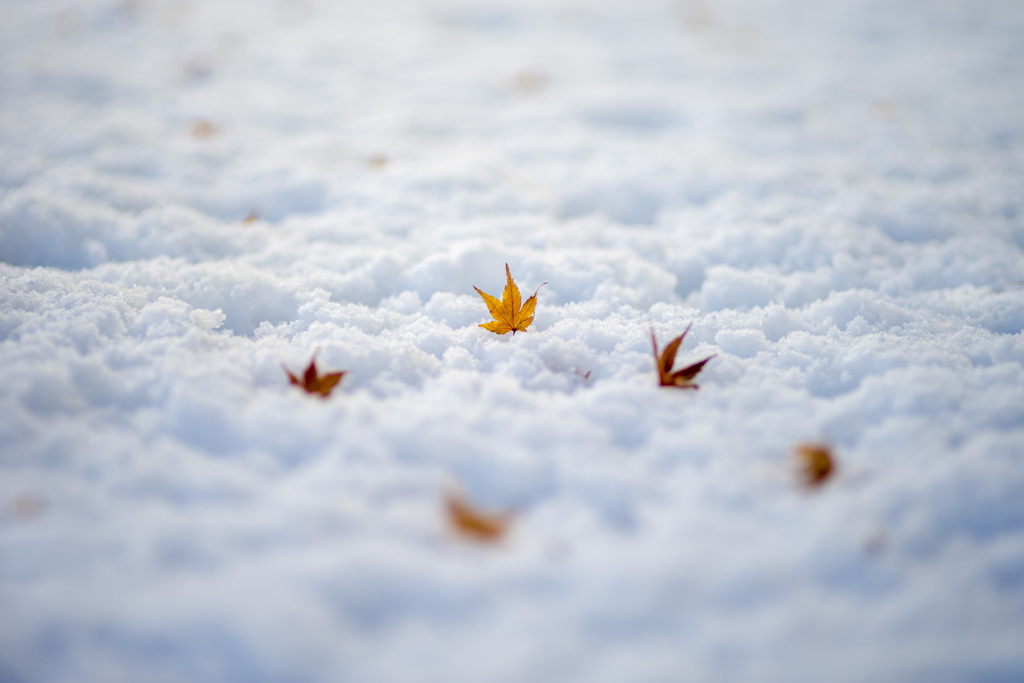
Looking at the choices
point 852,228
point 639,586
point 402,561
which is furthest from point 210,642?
point 852,228

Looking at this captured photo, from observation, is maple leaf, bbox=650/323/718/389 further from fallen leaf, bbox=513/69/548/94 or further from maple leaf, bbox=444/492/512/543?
fallen leaf, bbox=513/69/548/94

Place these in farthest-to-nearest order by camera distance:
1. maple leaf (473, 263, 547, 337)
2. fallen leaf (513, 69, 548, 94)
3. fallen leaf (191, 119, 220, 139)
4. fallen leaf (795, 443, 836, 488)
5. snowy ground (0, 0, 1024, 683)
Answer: fallen leaf (513, 69, 548, 94) → fallen leaf (191, 119, 220, 139) → maple leaf (473, 263, 547, 337) → fallen leaf (795, 443, 836, 488) → snowy ground (0, 0, 1024, 683)

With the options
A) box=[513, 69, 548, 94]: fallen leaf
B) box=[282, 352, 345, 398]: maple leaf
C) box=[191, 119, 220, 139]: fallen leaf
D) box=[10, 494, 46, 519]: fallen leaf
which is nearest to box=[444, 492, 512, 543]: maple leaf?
box=[282, 352, 345, 398]: maple leaf

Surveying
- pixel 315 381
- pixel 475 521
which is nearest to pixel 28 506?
pixel 315 381

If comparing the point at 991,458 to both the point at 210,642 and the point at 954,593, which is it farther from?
the point at 210,642

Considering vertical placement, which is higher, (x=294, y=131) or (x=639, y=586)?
(x=294, y=131)

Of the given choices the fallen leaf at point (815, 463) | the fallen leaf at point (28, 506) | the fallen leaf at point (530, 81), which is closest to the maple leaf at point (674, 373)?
the fallen leaf at point (815, 463)
